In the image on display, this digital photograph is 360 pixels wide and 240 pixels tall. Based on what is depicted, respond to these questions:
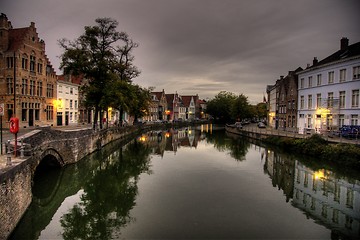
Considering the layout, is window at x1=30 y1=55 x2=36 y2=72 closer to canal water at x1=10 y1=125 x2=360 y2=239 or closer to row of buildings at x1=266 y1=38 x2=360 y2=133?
canal water at x1=10 y1=125 x2=360 y2=239

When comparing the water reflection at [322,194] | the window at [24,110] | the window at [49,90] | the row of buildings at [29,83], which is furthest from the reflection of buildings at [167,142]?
the window at [24,110]

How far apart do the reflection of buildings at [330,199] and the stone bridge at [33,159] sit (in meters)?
12.8

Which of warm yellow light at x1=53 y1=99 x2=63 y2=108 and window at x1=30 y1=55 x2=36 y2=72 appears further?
warm yellow light at x1=53 y1=99 x2=63 y2=108

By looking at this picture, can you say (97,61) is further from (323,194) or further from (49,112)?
(323,194)

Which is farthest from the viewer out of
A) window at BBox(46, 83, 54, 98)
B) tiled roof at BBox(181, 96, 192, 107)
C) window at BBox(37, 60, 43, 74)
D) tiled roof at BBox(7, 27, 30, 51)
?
tiled roof at BBox(181, 96, 192, 107)

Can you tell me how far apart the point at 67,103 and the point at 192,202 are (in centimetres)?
3645

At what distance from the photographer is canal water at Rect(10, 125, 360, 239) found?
1094cm

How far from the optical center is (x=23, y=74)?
3130 cm

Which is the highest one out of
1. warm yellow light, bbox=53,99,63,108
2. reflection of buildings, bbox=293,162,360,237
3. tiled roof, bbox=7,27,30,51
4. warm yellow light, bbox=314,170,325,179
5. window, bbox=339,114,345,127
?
tiled roof, bbox=7,27,30,51

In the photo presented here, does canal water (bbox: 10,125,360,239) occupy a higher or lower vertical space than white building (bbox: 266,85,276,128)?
lower

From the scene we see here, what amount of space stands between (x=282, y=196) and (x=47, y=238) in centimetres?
1235

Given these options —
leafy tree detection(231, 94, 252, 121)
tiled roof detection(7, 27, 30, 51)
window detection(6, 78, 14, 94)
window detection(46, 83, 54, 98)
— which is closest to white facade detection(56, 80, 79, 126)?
window detection(46, 83, 54, 98)

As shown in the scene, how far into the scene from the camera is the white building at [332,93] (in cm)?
2942

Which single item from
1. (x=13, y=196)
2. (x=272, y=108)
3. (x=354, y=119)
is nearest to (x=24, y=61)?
(x=13, y=196)
